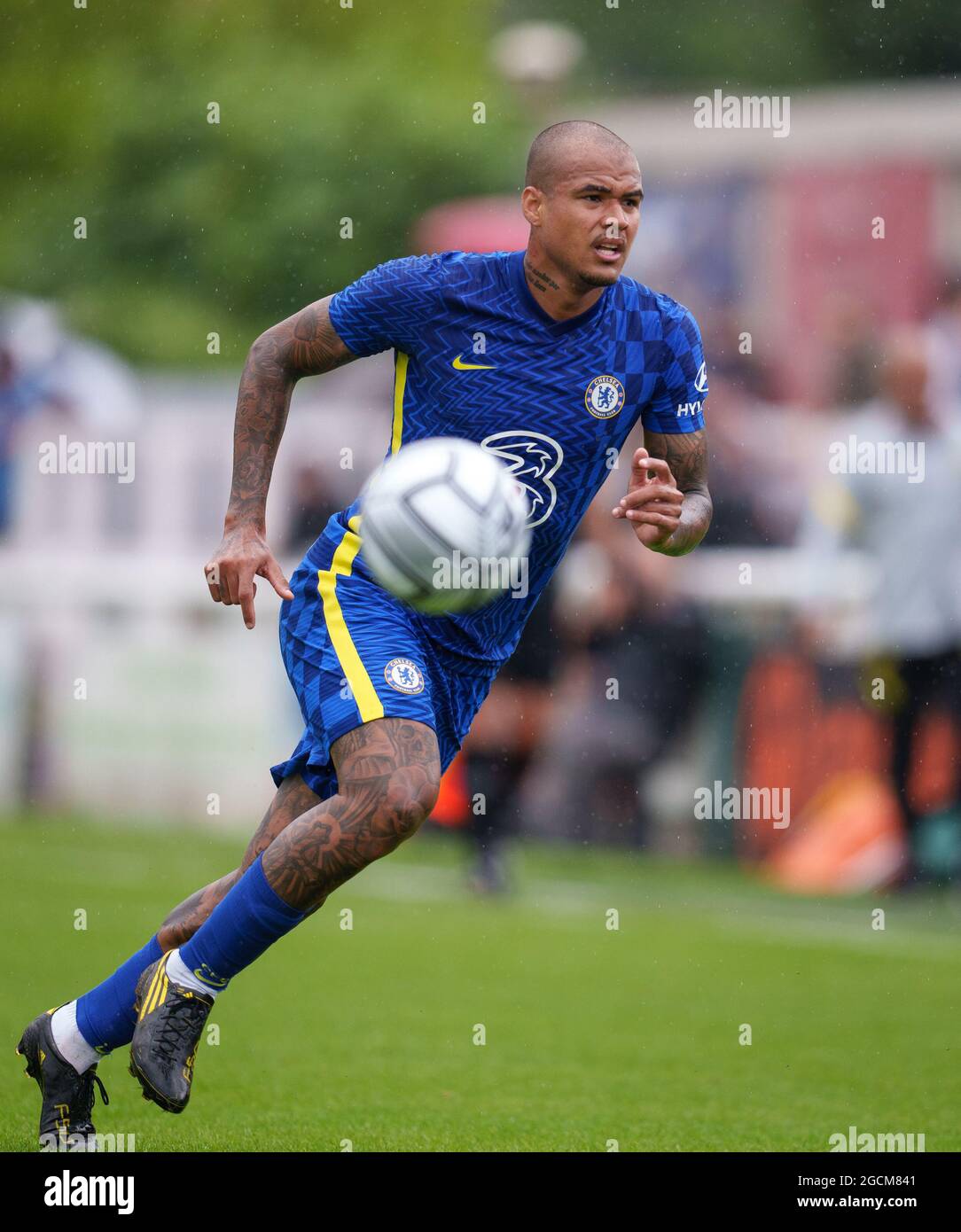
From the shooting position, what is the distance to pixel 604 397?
5230mm

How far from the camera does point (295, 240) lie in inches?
1137

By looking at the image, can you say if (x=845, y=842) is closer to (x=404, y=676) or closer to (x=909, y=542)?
(x=909, y=542)

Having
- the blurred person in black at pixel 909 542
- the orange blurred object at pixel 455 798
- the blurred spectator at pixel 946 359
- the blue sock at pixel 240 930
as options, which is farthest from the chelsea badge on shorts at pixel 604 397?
the orange blurred object at pixel 455 798

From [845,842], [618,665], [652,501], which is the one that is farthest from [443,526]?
[618,665]

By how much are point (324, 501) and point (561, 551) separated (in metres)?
7.16

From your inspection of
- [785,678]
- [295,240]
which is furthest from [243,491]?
[295,240]

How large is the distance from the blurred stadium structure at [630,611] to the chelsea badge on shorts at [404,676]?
5787mm

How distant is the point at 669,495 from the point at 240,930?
1.52 meters

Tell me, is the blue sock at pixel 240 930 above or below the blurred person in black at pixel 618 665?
below

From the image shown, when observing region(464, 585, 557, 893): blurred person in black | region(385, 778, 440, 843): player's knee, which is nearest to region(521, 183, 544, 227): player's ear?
region(385, 778, 440, 843): player's knee

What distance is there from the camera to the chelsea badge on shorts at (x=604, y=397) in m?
5.21

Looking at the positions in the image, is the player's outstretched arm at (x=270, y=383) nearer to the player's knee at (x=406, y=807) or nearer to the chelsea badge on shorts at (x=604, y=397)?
the chelsea badge on shorts at (x=604, y=397)

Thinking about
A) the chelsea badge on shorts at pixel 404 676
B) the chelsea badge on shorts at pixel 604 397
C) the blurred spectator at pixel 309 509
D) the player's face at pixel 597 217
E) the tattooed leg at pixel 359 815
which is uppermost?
the blurred spectator at pixel 309 509
